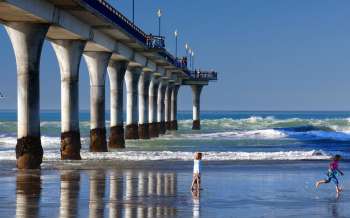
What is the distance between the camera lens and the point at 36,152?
1580 inches

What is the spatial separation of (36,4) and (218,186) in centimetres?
1465

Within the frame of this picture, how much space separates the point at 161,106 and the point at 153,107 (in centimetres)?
1078

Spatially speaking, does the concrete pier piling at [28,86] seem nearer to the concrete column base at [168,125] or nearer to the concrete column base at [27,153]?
the concrete column base at [27,153]

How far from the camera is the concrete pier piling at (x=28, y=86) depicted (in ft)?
128

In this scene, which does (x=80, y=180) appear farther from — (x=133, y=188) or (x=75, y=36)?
(x=75, y=36)

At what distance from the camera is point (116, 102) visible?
7231 cm

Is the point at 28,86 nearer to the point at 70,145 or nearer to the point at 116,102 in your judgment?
the point at 70,145

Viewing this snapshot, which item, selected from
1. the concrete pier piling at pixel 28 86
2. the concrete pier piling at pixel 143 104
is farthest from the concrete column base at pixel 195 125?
the concrete pier piling at pixel 28 86

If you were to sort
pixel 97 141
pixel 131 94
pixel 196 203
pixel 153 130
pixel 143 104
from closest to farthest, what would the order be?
pixel 196 203
pixel 97 141
pixel 131 94
pixel 143 104
pixel 153 130

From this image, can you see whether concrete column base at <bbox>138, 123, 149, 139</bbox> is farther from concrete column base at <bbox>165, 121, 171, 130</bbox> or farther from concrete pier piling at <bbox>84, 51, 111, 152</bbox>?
concrete pier piling at <bbox>84, 51, 111, 152</bbox>

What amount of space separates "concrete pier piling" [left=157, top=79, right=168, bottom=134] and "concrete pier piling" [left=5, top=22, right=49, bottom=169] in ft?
241

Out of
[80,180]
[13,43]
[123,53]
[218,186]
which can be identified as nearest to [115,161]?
[13,43]

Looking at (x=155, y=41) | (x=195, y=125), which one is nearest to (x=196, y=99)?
(x=195, y=125)

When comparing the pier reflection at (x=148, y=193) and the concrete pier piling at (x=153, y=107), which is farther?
the concrete pier piling at (x=153, y=107)
